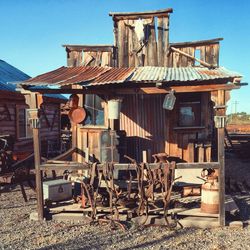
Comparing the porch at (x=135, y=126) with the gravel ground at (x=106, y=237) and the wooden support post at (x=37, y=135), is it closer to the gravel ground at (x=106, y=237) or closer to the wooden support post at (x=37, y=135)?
the wooden support post at (x=37, y=135)

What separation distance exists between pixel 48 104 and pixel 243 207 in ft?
42.6

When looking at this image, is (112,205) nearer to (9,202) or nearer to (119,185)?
(119,185)

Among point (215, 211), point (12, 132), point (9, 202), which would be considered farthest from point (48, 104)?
point (215, 211)

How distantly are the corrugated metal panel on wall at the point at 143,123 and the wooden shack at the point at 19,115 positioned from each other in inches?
158

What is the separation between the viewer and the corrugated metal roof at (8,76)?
1477cm

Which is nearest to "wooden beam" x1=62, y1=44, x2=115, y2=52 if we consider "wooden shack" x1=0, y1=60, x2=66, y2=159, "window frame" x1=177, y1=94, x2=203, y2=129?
"wooden shack" x1=0, y1=60, x2=66, y2=159

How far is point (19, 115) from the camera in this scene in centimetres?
1577

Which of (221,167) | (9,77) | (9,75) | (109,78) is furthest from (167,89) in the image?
(9,75)

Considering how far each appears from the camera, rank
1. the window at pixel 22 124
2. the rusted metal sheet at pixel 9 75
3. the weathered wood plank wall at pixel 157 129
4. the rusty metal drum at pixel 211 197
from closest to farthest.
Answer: the rusty metal drum at pixel 211 197 < the weathered wood plank wall at pixel 157 129 < the window at pixel 22 124 < the rusted metal sheet at pixel 9 75

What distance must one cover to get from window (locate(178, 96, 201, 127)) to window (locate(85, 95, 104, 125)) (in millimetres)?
2555

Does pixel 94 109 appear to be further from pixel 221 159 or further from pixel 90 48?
pixel 221 159

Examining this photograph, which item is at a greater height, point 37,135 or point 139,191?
point 37,135

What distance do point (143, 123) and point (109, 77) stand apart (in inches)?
98.6

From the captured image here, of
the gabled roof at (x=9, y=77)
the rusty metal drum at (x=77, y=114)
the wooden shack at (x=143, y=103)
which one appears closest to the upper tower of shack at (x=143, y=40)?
the wooden shack at (x=143, y=103)
